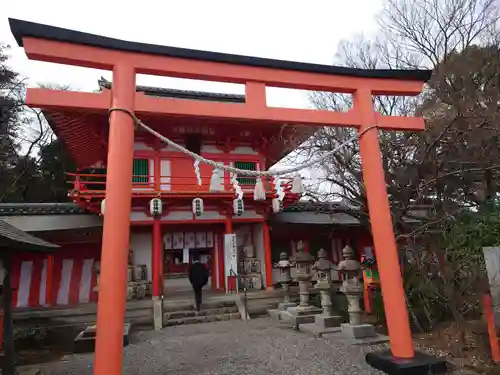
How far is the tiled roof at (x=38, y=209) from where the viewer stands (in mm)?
12492

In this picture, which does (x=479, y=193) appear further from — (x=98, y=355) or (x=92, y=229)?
(x=92, y=229)

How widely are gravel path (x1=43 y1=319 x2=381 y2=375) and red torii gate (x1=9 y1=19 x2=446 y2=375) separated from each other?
1.10m

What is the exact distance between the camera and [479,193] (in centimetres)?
948

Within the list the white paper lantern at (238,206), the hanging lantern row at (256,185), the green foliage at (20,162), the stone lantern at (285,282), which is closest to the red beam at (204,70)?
the hanging lantern row at (256,185)

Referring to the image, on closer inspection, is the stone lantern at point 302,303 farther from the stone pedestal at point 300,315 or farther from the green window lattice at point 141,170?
the green window lattice at point 141,170

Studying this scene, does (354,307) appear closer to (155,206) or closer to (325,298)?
(325,298)

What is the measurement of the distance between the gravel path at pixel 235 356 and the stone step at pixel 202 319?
1514mm

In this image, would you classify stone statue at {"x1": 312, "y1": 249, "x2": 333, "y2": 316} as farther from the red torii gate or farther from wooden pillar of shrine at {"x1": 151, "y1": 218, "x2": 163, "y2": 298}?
wooden pillar of shrine at {"x1": 151, "y1": 218, "x2": 163, "y2": 298}

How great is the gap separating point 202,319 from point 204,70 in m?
7.45

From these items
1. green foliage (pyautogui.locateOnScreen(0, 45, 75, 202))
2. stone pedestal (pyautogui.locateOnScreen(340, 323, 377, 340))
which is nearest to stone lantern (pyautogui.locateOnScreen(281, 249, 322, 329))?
stone pedestal (pyautogui.locateOnScreen(340, 323, 377, 340))

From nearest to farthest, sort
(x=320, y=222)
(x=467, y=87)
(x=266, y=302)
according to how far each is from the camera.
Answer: (x=467, y=87)
(x=266, y=302)
(x=320, y=222)

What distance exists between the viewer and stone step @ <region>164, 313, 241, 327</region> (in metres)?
9.55

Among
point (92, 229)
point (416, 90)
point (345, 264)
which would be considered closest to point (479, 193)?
point (345, 264)

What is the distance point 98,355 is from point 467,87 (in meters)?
10.1
